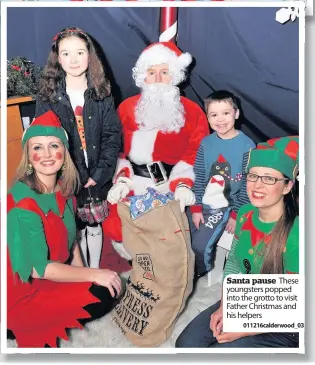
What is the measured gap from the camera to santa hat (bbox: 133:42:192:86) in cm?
179

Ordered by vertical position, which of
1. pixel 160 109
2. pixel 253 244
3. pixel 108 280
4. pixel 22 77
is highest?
pixel 22 77

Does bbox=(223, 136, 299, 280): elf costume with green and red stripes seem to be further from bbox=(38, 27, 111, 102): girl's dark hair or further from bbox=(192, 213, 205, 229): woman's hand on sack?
bbox=(38, 27, 111, 102): girl's dark hair

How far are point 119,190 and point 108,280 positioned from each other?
11.8 inches

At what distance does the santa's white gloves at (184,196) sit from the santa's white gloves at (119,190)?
162 millimetres

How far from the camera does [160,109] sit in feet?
6.00

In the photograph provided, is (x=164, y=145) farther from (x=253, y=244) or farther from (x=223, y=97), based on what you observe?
(x=253, y=244)

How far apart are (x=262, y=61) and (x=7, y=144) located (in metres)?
0.88

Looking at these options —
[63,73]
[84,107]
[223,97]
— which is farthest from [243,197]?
[63,73]

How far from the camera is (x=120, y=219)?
6.07ft

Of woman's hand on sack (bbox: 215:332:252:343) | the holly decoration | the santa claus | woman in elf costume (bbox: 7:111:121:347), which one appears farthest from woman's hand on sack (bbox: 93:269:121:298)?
the holly decoration

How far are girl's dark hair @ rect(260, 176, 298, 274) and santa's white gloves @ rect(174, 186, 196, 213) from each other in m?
0.29

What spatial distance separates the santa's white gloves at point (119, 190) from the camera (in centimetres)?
184

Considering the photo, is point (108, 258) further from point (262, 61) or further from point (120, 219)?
point (262, 61)
